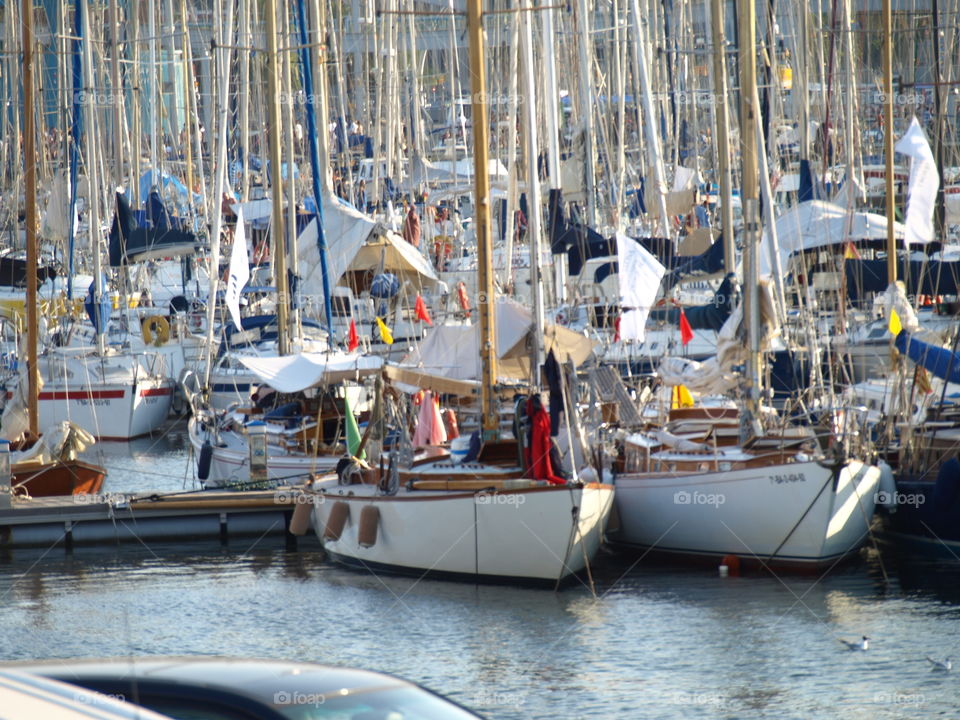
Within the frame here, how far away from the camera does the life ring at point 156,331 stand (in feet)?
121

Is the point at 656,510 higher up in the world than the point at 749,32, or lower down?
lower down

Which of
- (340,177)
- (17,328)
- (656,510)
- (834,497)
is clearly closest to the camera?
(834,497)

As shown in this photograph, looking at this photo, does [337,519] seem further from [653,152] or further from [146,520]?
[653,152]

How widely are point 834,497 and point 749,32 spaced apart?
6.06 m

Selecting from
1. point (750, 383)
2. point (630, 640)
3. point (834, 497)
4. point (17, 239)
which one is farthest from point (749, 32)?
point (17, 239)

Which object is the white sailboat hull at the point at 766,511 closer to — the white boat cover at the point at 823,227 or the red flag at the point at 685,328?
the red flag at the point at 685,328

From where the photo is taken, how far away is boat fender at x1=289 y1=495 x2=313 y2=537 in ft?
66.2

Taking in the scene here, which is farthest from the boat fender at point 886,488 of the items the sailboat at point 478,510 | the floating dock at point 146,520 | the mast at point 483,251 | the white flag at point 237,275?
the white flag at point 237,275

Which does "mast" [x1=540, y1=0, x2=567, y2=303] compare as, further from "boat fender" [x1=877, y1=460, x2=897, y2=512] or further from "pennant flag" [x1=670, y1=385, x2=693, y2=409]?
"boat fender" [x1=877, y1=460, x2=897, y2=512]

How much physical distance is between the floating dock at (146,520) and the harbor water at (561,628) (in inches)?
33.1

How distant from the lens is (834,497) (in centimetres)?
1764

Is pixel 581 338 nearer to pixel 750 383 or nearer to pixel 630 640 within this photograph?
pixel 750 383

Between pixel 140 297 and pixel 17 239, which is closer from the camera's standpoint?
pixel 140 297

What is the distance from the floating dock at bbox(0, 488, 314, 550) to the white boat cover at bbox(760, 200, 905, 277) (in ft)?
36.6
